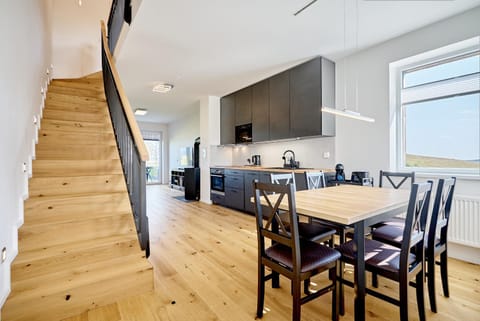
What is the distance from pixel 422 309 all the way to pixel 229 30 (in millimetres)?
3165

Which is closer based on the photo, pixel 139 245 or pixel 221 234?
pixel 139 245

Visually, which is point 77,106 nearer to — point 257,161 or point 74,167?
point 74,167

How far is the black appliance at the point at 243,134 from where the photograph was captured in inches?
204

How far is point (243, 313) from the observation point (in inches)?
68.2

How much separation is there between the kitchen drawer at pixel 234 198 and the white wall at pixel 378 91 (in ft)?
6.61

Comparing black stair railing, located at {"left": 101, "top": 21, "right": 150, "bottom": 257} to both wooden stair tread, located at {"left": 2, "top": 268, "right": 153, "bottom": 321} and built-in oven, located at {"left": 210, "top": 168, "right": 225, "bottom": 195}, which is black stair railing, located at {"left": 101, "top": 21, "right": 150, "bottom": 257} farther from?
built-in oven, located at {"left": 210, "top": 168, "right": 225, "bottom": 195}

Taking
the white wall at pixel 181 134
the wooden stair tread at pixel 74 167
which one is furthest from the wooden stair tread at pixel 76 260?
the white wall at pixel 181 134

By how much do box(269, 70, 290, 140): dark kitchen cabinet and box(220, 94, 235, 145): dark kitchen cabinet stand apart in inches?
50.8

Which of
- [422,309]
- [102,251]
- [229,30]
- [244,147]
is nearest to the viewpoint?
[422,309]

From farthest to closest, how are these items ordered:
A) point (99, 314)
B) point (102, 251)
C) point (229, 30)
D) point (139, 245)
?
point (229, 30), point (139, 245), point (102, 251), point (99, 314)

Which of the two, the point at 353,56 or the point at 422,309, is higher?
the point at 353,56

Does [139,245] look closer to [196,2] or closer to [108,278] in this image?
[108,278]

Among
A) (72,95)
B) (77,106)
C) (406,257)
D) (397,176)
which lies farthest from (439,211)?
(72,95)

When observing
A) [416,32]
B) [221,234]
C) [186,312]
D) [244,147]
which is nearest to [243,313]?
[186,312]
